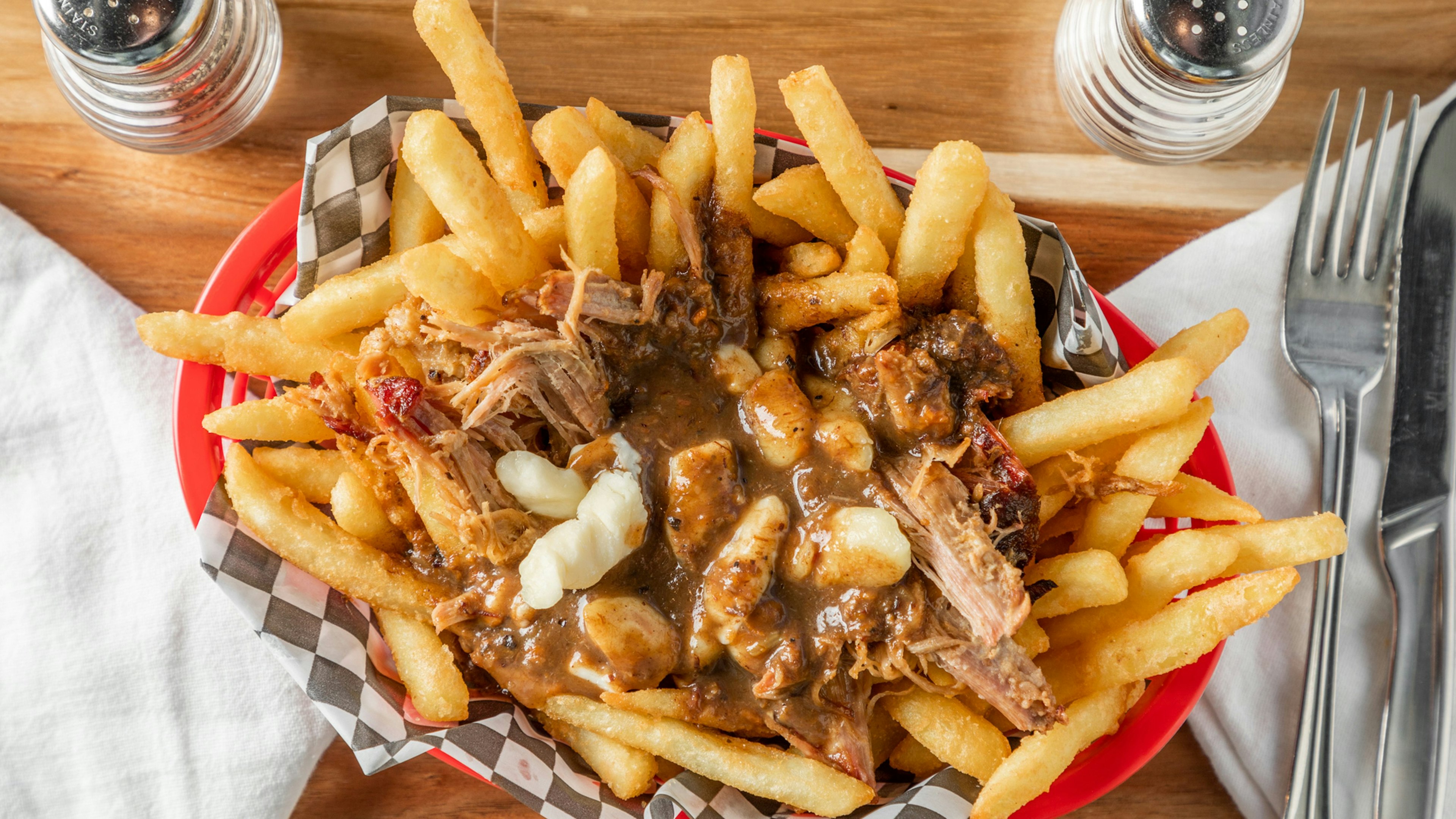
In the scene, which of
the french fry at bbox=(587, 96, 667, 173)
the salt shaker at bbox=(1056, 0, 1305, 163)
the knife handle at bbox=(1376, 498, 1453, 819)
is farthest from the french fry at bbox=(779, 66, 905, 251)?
the knife handle at bbox=(1376, 498, 1453, 819)

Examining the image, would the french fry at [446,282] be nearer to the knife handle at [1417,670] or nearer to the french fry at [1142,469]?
the french fry at [1142,469]

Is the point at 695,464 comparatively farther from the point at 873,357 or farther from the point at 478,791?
the point at 478,791

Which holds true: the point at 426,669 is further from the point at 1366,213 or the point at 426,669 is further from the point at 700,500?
the point at 1366,213

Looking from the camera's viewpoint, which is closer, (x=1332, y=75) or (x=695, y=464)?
(x=695, y=464)

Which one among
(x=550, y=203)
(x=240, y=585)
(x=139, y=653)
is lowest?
(x=139, y=653)

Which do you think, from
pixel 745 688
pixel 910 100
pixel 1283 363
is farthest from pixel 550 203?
pixel 1283 363

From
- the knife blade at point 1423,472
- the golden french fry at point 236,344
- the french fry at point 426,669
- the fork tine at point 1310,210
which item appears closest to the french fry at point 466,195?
the golden french fry at point 236,344
